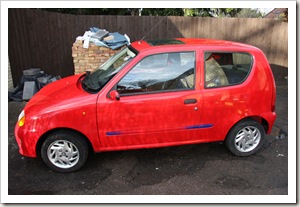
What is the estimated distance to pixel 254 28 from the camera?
830cm

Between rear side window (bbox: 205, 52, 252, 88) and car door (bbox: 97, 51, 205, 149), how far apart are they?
9.0 inches

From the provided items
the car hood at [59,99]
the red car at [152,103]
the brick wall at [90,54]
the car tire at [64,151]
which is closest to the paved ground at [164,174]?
the car tire at [64,151]

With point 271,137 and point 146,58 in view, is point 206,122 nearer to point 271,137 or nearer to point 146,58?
point 146,58

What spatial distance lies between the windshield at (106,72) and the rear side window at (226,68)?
42.3 inches

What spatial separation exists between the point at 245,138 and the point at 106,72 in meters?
2.30

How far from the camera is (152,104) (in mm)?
Result: 3486

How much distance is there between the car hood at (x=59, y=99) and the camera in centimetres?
338

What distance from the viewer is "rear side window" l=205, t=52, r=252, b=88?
3.68 m

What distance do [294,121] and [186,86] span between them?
209 cm

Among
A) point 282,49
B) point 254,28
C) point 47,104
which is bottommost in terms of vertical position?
point 47,104

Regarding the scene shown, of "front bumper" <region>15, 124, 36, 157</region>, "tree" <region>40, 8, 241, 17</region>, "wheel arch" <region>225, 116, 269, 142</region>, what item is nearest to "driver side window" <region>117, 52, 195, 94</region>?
"wheel arch" <region>225, 116, 269, 142</region>

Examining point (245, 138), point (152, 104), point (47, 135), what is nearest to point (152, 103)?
point (152, 104)

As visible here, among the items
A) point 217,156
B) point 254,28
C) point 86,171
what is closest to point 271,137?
point 217,156

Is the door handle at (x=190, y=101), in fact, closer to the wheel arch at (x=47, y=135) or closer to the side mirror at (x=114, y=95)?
the side mirror at (x=114, y=95)
